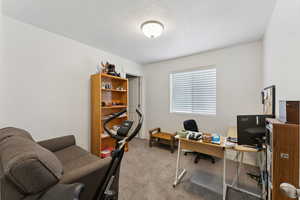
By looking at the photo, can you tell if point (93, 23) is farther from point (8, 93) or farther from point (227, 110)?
point (227, 110)

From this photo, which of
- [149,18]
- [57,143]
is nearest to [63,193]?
[57,143]

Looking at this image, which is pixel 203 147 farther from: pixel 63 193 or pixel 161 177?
pixel 63 193

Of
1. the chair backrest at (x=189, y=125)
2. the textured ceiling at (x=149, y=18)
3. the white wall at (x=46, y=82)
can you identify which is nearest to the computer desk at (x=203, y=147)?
the chair backrest at (x=189, y=125)

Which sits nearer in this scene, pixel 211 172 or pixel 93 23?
pixel 93 23

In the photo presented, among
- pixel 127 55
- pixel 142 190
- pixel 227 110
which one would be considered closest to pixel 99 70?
pixel 127 55

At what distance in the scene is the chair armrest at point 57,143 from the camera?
186 cm

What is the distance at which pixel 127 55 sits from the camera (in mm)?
3395

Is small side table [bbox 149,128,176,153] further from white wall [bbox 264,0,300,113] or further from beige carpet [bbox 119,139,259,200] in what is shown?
white wall [bbox 264,0,300,113]

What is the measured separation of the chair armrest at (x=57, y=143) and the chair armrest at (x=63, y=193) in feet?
4.44

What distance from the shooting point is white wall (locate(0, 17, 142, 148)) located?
6.07 ft

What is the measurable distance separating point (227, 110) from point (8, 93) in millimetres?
4145

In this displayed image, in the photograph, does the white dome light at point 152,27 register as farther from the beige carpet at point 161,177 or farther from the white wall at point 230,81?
the beige carpet at point 161,177

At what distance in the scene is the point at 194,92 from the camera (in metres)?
3.30

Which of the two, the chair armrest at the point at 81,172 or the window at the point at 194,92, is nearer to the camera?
the chair armrest at the point at 81,172
